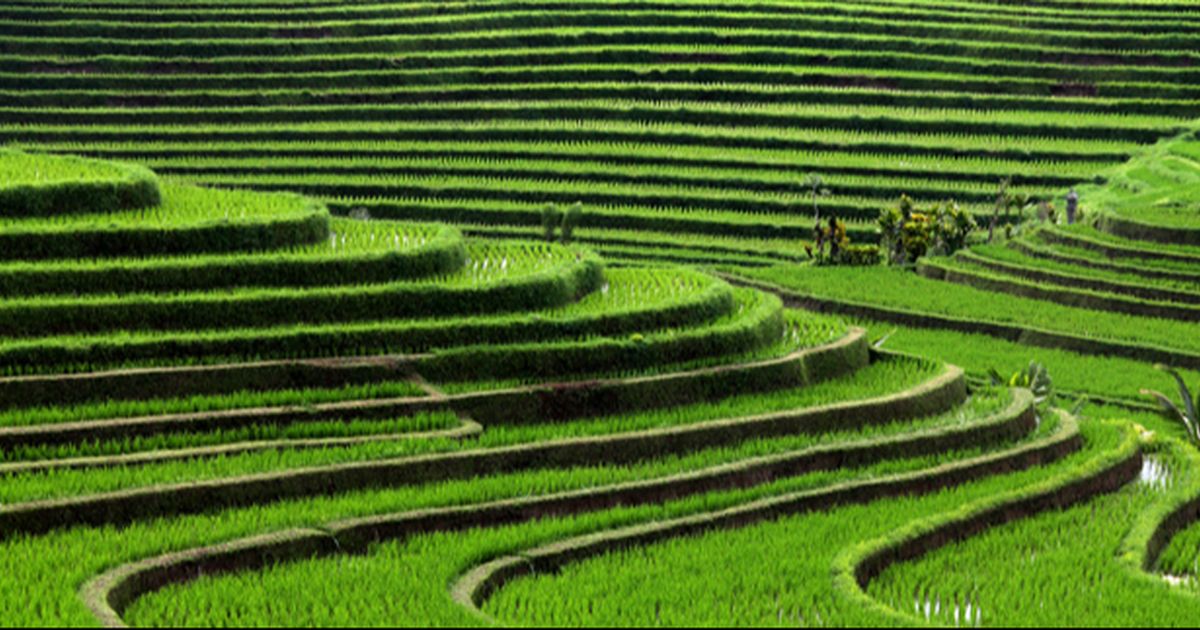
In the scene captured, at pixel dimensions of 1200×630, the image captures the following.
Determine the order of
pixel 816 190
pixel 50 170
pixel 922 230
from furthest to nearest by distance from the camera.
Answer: pixel 816 190
pixel 922 230
pixel 50 170

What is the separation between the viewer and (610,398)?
45.8 ft

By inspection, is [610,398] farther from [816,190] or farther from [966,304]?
[816,190]

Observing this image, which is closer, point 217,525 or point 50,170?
point 217,525

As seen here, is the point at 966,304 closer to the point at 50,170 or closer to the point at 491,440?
the point at 491,440

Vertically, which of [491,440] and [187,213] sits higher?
[187,213]

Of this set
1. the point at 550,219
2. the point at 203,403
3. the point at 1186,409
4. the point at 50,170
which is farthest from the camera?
the point at 550,219

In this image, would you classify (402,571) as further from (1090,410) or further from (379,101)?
(379,101)

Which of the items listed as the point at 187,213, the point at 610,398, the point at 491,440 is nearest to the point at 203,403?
the point at 491,440

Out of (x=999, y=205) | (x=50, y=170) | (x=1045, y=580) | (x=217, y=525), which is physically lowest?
(x=217, y=525)

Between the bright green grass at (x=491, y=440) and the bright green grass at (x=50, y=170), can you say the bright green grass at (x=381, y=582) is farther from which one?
the bright green grass at (x=50, y=170)

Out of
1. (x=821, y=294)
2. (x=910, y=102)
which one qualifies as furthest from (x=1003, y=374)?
(x=910, y=102)

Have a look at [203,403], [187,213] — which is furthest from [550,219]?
[203,403]

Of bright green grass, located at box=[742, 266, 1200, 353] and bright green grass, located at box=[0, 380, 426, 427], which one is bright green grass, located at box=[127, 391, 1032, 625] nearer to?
bright green grass, located at box=[0, 380, 426, 427]

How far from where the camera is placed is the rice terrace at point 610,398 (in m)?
10.3
